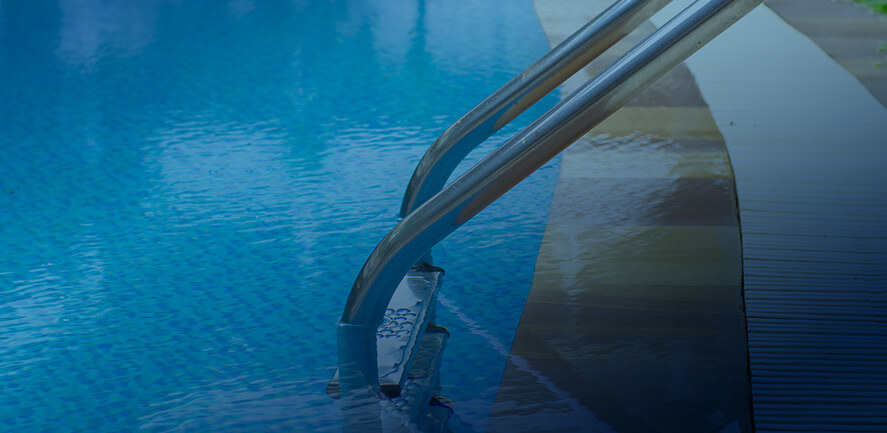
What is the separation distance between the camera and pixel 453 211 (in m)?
1.04

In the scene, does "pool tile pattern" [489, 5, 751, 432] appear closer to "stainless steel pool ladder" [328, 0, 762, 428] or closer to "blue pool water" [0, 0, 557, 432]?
"blue pool water" [0, 0, 557, 432]

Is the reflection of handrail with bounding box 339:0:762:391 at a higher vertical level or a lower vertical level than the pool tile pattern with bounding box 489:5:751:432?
higher

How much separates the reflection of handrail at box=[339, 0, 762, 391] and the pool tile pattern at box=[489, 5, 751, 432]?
595 millimetres

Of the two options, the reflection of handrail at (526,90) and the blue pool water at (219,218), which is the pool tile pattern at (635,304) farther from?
the reflection of handrail at (526,90)

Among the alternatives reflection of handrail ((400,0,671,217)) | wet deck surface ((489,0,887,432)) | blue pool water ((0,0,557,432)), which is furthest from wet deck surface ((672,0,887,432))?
reflection of handrail ((400,0,671,217))

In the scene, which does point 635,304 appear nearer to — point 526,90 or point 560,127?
point 526,90

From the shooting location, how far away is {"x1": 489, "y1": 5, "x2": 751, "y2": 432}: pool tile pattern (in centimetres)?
149

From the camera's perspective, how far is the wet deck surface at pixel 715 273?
1498 millimetres

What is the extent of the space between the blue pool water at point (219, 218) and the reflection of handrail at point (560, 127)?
68cm

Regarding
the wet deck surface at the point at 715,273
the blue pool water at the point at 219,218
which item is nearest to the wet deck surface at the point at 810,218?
the wet deck surface at the point at 715,273

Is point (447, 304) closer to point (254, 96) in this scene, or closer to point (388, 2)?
point (254, 96)

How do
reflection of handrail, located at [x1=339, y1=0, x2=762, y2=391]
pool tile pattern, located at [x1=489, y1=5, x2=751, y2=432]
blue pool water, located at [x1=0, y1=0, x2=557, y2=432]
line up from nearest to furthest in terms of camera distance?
reflection of handrail, located at [x1=339, y1=0, x2=762, y2=391]
pool tile pattern, located at [x1=489, y1=5, x2=751, y2=432]
blue pool water, located at [x1=0, y1=0, x2=557, y2=432]

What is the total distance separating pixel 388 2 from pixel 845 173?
4054 mm

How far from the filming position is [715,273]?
1960 mm
